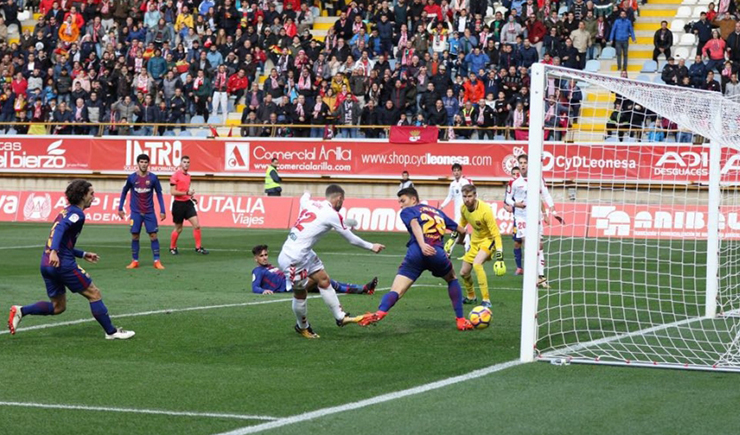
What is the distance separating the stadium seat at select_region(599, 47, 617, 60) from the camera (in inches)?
1480

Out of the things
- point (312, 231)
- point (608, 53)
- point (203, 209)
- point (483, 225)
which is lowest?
point (203, 209)

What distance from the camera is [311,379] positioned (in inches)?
409

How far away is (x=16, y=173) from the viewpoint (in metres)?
40.6

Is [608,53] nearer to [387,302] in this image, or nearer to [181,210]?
[181,210]

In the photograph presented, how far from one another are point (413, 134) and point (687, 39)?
32.7 feet

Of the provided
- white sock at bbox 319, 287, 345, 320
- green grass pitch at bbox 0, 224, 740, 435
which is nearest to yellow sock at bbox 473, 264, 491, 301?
green grass pitch at bbox 0, 224, 740, 435

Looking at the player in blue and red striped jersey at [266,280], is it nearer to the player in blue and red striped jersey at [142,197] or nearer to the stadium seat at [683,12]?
the player in blue and red striped jersey at [142,197]

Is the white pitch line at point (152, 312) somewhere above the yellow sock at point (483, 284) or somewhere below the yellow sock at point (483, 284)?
below

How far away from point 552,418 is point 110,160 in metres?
32.8

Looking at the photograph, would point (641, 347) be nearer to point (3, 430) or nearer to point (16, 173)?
point (3, 430)

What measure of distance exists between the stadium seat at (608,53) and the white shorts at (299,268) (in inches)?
1046

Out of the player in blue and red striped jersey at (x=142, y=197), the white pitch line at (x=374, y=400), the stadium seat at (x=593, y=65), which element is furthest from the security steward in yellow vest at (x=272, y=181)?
the white pitch line at (x=374, y=400)

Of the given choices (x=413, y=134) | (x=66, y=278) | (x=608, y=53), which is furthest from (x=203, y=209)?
(x=66, y=278)

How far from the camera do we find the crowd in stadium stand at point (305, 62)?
36281 mm
